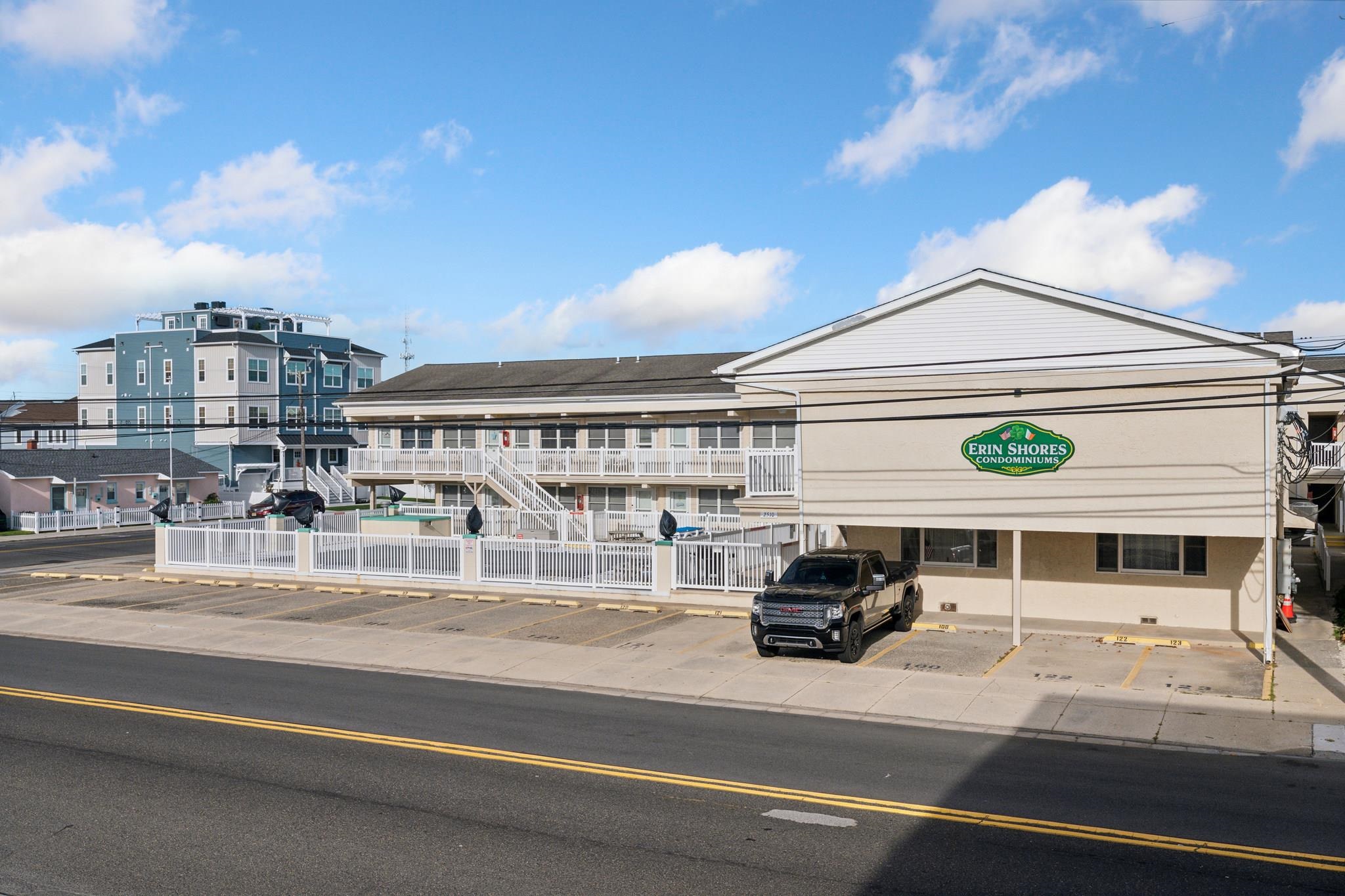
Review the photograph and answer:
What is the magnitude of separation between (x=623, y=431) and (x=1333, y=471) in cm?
2513

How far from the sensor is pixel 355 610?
2747cm

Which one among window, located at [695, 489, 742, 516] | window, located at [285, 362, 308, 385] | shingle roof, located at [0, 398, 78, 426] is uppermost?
window, located at [285, 362, 308, 385]

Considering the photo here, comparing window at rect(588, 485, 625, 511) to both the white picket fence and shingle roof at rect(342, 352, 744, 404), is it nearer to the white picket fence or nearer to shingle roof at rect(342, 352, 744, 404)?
shingle roof at rect(342, 352, 744, 404)

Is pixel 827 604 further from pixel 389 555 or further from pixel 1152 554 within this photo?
pixel 389 555

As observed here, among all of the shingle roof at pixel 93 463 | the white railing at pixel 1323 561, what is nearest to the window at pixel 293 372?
the shingle roof at pixel 93 463

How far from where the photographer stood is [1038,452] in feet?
72.5

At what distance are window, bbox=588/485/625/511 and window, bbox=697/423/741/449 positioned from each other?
381 centimetres

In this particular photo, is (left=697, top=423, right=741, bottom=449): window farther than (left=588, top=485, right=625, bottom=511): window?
No

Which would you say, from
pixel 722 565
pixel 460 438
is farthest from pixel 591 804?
pixel 460 438

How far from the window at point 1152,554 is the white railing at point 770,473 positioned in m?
7.08

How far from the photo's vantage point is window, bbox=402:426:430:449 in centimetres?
4784

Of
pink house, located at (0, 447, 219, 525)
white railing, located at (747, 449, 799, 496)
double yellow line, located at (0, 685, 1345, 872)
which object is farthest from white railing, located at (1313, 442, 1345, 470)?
pink house, located at (0, 447, 219, 525)

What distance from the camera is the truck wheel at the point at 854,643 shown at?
19828 mm

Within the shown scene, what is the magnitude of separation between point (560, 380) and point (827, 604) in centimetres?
2780
